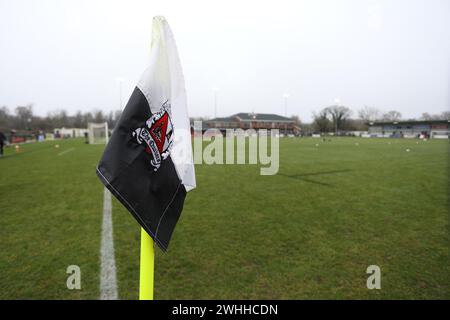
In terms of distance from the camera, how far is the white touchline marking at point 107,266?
2932 millimetres

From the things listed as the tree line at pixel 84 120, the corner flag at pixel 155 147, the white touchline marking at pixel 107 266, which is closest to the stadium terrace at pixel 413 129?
the tree line at pixel 84 120

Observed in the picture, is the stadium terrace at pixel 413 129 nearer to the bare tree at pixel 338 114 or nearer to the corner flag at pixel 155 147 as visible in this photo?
the bare tree at pixel 338 114

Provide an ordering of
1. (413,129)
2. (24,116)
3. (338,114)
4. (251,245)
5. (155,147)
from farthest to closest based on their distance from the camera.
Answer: (338,114) → (24,116) → (413,129) → (251,245) → (155,147)

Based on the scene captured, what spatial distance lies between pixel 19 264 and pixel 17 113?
363 ft

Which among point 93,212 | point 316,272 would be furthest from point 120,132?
point 93,212

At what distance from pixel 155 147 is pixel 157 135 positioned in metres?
0.08

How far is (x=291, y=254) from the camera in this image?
388 centimetres

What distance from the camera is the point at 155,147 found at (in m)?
1.75

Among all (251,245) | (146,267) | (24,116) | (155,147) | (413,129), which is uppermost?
(24,116)

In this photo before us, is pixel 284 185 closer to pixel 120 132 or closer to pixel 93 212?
pixel 93 212

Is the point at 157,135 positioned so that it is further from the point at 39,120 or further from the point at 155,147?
the point at 39,120

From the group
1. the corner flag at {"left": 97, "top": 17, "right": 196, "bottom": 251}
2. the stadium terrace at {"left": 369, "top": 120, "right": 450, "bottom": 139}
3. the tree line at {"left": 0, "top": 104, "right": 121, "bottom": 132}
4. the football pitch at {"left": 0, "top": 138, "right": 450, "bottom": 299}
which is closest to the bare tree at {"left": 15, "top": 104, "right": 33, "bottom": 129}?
the tree line at {"left": 0, "top": 104, "right": 121, "bottom": 132}

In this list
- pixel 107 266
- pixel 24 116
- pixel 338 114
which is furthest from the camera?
pixel 338 114

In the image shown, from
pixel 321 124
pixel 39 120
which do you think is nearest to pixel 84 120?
pixel 39 120
